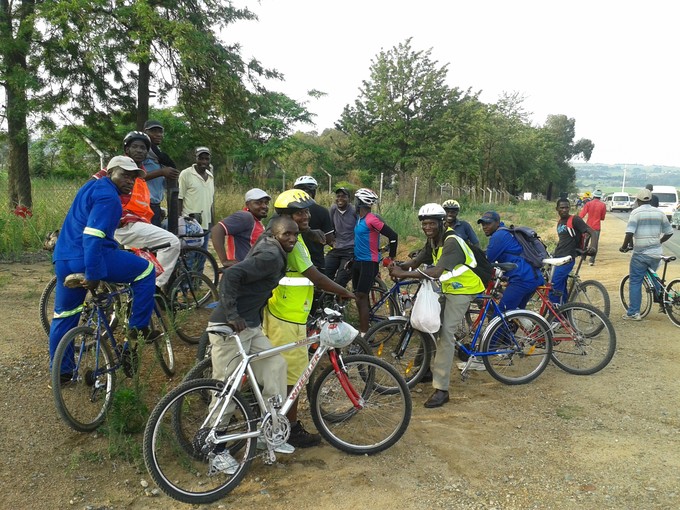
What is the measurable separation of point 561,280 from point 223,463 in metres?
5.58

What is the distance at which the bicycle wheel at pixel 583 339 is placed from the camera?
538cm

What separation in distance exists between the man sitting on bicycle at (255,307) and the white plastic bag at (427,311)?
151 centimetres

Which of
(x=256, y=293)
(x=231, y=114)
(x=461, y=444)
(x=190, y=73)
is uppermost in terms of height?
(x=190, y=73)

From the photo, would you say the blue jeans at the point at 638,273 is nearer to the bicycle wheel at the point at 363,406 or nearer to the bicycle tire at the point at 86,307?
the bicycle wheel at the point at 363,406

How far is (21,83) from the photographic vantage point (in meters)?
9.03

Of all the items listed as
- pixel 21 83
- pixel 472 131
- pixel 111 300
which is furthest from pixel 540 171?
pixel 111 300

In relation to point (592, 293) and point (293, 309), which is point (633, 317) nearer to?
point (592, 293)

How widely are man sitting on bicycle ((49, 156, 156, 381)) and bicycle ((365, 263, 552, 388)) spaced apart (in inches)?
85.4

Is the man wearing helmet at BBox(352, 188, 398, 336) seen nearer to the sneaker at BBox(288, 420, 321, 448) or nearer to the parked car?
the sneaker at BBox(288, 420, 321, 448)

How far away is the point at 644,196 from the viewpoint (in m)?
7.53

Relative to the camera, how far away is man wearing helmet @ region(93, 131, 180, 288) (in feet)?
15.6

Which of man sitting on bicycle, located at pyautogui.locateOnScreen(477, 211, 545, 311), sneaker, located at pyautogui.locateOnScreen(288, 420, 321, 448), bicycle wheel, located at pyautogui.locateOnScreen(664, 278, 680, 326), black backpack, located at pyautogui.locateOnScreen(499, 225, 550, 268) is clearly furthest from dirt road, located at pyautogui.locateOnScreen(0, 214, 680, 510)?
bicycle wheel, located at pyautogui.locateOnScreen(664, 278, 680, 326)

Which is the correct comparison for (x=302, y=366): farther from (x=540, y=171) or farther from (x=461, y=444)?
(x=540, y=171)

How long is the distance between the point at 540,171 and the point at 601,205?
4047 cm
